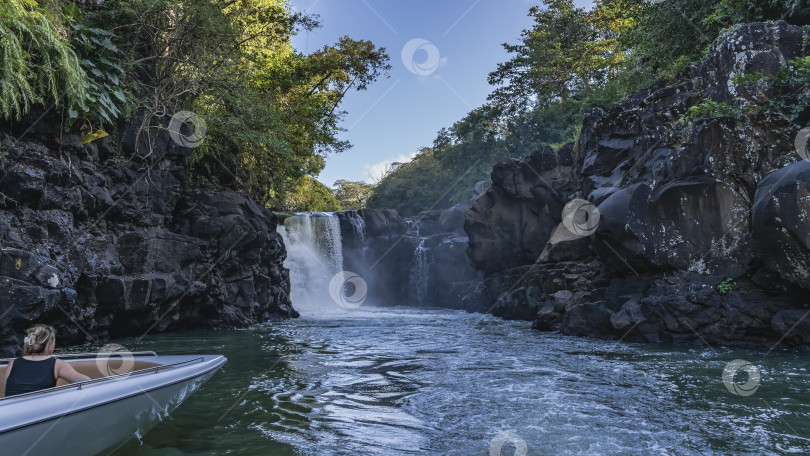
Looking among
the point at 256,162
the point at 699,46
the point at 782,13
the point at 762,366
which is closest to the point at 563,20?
the point at 699,46

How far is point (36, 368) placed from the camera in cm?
355

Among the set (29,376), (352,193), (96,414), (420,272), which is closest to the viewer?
(96,414)

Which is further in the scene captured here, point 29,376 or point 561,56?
point 561,56

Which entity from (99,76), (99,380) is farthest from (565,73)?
(99,380)

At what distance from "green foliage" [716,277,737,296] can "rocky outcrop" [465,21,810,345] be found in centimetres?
3

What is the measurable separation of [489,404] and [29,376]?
14.2ft

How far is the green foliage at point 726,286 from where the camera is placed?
9836 millimetres

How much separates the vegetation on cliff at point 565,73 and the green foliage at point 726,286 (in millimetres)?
7421

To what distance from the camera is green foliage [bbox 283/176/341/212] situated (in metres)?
31.0

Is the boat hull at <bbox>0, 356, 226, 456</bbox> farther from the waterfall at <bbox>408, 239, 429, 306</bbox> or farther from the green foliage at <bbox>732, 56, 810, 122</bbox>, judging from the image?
the waterfall at <bbox>408, 239, 429, 306</bbox>

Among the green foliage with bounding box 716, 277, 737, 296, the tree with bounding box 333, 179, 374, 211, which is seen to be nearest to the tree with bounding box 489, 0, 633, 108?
the green foliage with bounding box 716, 277, 737, 296

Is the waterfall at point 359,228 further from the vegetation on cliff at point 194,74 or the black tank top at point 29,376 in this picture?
the black tank top at point 29,376

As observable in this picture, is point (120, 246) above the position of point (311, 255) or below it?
below

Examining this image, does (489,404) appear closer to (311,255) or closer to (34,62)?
(34,62)
